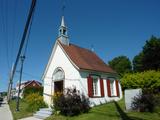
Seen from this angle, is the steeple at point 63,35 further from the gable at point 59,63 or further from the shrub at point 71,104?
the shrub at point 71,104

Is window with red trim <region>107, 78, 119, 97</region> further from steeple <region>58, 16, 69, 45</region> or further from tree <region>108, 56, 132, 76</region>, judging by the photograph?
tree <region>108, 56, 132, 76</region>

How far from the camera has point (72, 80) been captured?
17719 millimetres

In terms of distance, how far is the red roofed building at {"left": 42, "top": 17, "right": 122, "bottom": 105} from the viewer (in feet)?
57.3

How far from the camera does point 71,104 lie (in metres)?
13.7

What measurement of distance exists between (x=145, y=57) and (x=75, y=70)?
63.3ft

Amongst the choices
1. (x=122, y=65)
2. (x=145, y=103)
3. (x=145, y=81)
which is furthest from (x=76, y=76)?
(x=122, y=65)

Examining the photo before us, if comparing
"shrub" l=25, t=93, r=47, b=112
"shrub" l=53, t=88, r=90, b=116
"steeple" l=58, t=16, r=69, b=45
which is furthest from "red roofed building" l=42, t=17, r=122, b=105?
"shrub" l=53, t=88, r=90, b=116

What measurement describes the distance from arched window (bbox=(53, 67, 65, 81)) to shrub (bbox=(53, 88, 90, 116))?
4.70m

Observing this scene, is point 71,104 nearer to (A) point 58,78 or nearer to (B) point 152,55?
(A) point 58,78

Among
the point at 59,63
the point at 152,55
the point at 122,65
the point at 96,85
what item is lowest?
the point at 96,85

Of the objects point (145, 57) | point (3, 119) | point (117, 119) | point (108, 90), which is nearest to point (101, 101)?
point (108, 90)

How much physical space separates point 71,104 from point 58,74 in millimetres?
6451

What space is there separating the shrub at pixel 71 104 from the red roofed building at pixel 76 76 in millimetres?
2721

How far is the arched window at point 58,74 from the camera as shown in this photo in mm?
19156
